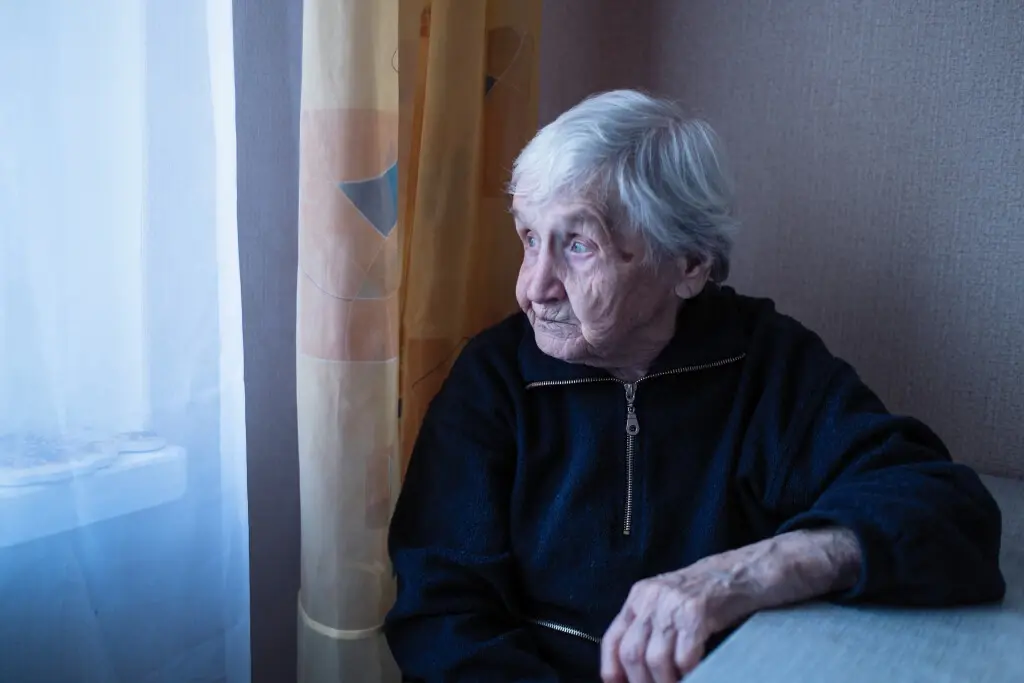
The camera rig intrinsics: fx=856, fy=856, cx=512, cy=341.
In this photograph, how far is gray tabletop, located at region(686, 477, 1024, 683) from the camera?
725 mm

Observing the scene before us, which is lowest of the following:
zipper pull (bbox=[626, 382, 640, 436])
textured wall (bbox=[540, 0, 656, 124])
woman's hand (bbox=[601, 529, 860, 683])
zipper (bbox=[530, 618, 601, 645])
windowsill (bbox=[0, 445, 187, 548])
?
zipper (bbox=[530, 618, 601, 645])

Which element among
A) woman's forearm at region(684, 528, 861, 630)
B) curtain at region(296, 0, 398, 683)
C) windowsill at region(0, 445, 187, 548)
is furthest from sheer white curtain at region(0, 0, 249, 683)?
woman's forearm at region(684, 528, 861, 630)

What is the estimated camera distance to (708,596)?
34.5 inches

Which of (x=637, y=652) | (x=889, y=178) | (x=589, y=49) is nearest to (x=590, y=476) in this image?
(x=637, y=652)

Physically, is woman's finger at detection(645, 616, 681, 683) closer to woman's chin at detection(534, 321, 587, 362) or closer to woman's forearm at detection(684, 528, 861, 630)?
woman's forearm at detection(684, 528, 861, 630)

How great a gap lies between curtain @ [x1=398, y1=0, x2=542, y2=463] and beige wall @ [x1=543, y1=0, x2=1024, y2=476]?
1.36 feet

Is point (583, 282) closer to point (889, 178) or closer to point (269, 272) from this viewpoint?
point (269, 272)

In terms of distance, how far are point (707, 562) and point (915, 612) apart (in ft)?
0.69

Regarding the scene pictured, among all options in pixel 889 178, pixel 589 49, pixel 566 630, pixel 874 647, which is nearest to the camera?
pixel 874 647

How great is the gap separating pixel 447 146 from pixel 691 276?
15.4 inches

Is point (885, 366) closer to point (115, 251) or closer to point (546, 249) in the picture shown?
point (546, 249)

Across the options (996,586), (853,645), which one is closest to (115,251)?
(853,645)

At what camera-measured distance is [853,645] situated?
785 mm

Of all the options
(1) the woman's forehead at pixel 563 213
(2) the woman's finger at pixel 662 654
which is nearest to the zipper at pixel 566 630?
(2) the woman's finger at pixel 662 654
